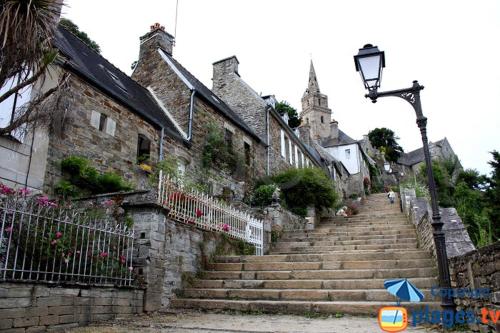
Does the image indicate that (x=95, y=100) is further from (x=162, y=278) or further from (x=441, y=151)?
(x=441, y=151)

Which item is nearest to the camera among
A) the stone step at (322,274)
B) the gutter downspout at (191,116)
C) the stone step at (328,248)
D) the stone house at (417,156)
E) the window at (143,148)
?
the stone step at (322,274)

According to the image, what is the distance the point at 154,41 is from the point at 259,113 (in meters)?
6.11

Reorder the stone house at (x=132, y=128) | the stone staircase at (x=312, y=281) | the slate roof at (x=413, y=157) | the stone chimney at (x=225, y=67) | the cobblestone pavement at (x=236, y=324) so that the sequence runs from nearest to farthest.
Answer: the cobblestone pavement at (x=236, y=324)
the stone staircase at (x=312, y=281)
the stone house at (x=132, y=128)
the stone chimney at (x=225, y=67)
the slate roof at (x=413, y=157)

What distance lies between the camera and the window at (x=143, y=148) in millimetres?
11359

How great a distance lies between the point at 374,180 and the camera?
47.9 metres

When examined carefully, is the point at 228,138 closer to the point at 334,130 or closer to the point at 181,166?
the point at 181,166

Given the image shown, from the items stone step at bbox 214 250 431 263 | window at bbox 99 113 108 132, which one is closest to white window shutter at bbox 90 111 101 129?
window at bbox 99 113 108 132

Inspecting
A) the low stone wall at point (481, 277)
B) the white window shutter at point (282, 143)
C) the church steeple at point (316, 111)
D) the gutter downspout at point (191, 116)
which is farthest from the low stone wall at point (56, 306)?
the church steeple at point (316, 111)

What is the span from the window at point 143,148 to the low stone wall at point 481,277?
8.63m

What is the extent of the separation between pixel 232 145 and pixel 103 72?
6.04 m

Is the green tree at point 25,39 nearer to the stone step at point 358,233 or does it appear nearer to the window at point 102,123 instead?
the window at point 102,123

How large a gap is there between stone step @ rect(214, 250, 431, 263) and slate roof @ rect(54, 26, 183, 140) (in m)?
5.35

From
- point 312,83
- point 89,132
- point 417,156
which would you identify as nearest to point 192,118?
point 89,132

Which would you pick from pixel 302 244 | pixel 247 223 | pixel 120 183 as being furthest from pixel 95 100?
pixel 302 244
